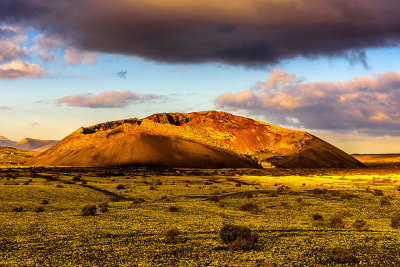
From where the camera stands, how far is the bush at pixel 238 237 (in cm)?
1049

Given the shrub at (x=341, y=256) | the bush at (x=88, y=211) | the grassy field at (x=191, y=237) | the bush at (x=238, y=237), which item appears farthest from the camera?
the bush at (x=88, y=211)

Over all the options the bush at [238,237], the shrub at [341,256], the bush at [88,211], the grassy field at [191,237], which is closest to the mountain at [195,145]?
the bush at [88,211]

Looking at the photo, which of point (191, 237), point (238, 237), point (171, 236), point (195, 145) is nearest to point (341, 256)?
point (238, 237)

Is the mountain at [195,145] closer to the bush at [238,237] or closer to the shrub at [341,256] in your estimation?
the bush at [238,237]

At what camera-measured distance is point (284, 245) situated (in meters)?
11.0

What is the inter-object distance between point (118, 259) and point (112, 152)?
81.9 meters

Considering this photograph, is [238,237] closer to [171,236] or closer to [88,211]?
[171,236]

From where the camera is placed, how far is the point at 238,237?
10.8 meters

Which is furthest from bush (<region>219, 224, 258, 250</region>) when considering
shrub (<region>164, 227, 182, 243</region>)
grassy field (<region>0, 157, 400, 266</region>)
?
shrub (<region>164, 227, 182, 243</region>)

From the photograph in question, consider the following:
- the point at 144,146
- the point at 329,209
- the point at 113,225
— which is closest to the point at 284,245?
the point at 113,225

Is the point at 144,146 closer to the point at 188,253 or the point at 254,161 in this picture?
the point at 254,161

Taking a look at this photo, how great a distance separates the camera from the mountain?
291ft

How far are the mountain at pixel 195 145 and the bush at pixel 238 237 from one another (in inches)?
2926

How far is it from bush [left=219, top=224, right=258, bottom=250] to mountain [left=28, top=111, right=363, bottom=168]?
7432 cm
